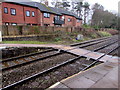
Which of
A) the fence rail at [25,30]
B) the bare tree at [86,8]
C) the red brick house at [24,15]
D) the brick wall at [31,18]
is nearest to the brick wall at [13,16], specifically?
the red brick house at [24,15]

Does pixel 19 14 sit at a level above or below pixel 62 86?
above

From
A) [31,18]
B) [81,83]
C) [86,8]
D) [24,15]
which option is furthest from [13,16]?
[86,8]

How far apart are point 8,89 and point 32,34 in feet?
43.7

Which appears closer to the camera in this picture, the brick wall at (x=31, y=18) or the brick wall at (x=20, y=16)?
the brick wall at (x=20, y=16)

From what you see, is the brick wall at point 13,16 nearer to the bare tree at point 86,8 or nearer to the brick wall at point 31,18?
the brick wall at point 31,18

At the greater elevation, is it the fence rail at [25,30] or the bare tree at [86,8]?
the bare tree at [86,8]

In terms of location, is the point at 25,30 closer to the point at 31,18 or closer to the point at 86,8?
the point at 31,18

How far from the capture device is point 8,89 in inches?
137

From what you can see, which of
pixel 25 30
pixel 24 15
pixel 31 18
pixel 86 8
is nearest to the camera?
pixel 25 30

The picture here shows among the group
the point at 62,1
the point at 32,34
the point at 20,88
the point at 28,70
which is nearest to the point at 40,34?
the point at 32,34

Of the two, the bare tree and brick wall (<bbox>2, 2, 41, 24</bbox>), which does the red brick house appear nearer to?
brick wall (<bbox>2, 2, 41, 24</bbox>)

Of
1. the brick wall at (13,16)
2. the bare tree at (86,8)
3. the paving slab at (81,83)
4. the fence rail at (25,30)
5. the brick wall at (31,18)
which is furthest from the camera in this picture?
the bare tree at (86,8)

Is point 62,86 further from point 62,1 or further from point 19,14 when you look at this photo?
point 62,1

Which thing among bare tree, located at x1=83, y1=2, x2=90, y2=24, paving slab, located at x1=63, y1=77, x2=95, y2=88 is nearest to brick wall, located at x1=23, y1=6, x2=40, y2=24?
paving slab, located at x1=63, y1=77, x2=95, y2=88
